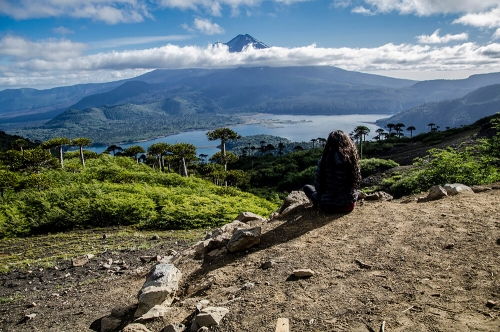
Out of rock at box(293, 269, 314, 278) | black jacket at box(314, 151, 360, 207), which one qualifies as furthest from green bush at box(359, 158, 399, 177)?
rock at box(293, 269, 314, 278)

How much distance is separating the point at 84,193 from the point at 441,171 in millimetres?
15545

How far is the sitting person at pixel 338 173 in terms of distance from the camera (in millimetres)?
6340

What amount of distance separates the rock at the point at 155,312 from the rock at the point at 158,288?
0.24m

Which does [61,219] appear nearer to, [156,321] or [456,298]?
[156,321]

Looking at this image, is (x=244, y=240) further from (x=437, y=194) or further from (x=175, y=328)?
(x=437, y=194)

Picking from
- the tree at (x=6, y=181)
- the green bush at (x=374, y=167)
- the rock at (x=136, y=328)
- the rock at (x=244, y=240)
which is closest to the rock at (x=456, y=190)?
the rock at (x=244, y=240)

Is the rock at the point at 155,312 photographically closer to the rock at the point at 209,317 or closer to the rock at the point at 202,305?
the rock at the point at 202,305

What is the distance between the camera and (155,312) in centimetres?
453

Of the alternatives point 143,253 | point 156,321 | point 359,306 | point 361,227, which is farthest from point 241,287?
point 143,253

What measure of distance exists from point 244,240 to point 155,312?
2.24 metres

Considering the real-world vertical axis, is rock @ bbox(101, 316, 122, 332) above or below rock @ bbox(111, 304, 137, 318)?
below

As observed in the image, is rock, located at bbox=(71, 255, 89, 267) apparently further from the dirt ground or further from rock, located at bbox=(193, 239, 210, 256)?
rock, located at bbox=(193, 239, 210, 256)

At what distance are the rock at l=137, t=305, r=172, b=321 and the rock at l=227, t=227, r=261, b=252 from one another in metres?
1.93

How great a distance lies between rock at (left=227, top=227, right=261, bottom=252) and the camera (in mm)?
6242
